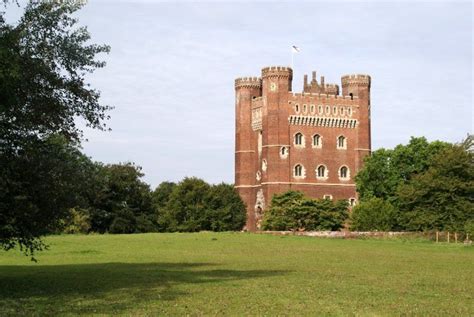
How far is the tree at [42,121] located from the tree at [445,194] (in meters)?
50.2

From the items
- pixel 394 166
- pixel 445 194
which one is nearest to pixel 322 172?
pixel 394 166

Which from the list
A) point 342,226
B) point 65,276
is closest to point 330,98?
point 342,226

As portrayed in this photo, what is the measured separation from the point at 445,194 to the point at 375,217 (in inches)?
488

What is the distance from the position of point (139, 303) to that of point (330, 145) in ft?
286

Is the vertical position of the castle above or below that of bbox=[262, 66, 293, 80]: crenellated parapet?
below

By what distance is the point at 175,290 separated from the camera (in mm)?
22203

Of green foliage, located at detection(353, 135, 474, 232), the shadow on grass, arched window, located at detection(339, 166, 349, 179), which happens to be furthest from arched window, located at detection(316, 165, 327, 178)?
the shadow on grass

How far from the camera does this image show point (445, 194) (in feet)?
225

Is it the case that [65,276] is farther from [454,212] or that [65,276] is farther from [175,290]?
[454,212]

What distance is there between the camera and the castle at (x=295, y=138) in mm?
100125

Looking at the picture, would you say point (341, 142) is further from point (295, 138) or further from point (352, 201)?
point (352, 201)

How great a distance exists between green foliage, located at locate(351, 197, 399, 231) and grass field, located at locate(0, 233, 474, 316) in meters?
40.6

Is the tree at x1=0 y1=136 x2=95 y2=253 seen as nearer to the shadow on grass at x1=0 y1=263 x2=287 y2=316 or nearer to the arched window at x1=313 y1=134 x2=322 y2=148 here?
the shadow on grass at x1=0 y1=263 x2=287 y2=316

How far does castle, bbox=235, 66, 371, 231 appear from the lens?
10012cm
